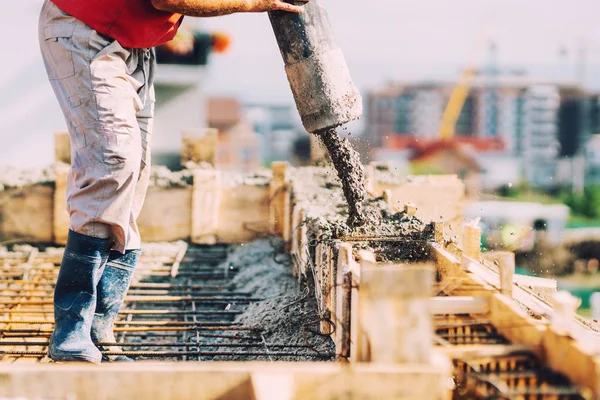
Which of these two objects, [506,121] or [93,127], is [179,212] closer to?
[93,127]

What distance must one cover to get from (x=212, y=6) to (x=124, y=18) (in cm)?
42

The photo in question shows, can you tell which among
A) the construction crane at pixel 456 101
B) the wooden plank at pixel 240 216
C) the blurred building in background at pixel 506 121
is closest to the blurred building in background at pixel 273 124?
the blurred building in background at pixel 506 121

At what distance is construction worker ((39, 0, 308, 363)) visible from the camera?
346cm

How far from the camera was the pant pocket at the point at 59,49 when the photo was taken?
351 centimetres

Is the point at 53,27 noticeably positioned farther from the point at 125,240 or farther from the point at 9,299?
the point at 9,299

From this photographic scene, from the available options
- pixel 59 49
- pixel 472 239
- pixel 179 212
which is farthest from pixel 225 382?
pixel 179 212

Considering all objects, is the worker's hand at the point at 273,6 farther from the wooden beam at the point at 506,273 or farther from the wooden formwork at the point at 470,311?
the wooden beam at the point at 506,273

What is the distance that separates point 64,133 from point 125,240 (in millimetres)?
5489

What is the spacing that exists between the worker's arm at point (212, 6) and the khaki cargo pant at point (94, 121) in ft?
1.13

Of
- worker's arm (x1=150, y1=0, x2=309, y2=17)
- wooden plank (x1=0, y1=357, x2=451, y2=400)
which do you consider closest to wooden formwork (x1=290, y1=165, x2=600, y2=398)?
wooden plank (x1=0, y1=357, x2=451, y2=400)

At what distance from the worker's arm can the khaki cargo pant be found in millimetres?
343

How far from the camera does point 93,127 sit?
346 cm

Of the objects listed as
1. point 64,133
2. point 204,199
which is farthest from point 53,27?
point 64,133

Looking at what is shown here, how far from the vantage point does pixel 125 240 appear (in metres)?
3.59
